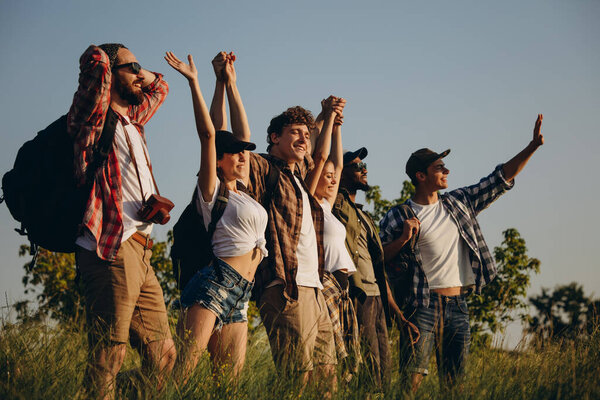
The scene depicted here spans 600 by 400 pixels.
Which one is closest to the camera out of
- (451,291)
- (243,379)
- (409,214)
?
(243,379)

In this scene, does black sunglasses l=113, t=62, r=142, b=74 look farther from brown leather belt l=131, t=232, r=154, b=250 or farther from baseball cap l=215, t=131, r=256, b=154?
brown leather belt l=131, t=232, r=154, b=250

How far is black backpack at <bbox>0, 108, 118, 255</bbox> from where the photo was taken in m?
3.21

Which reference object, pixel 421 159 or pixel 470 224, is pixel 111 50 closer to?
pixel 421 159

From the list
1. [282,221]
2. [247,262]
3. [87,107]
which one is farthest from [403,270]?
[87,107]

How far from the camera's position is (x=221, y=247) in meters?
3.82

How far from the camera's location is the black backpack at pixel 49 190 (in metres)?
3.21

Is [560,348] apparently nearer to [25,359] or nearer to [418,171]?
[418,171]

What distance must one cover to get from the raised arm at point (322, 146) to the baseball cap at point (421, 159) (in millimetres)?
1235

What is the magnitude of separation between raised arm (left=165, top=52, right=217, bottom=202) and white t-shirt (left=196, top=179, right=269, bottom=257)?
77 mm

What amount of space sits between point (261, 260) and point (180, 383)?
116 cm

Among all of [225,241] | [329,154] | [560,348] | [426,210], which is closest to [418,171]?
[426,210]

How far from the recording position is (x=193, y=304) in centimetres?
362

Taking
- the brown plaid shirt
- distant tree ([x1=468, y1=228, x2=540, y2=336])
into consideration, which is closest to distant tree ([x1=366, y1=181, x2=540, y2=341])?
distant tree ([x1=468, y1=228, x2=540, y2=336])

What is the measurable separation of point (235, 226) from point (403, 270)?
230 cm
